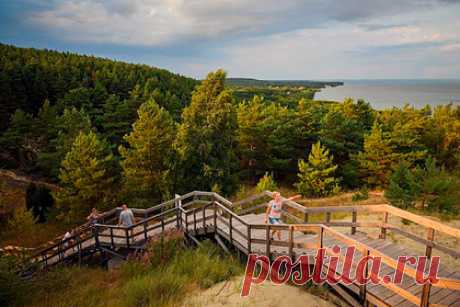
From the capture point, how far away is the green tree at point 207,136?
19.7 m

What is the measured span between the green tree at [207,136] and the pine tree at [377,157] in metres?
13.6

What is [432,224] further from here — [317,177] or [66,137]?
[66,137]

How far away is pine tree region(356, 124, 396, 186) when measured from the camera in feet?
87.9

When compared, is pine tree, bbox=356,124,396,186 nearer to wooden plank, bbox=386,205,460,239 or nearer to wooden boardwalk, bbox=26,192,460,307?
wooden boardwalk, bbox=26,192,460,307

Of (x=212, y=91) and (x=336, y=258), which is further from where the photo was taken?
(x=212, y=91)

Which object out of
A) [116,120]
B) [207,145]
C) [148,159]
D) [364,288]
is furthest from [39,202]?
[364,288]

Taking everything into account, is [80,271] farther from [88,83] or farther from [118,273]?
[88,83]

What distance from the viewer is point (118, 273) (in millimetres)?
7723

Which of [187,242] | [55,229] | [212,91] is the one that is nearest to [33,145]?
[55,229]

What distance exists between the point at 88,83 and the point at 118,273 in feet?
163

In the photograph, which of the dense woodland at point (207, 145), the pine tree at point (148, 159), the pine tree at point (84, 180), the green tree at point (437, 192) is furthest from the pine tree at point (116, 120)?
the green tree at point (437, 192)

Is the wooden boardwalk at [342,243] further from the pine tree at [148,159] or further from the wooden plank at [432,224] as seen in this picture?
the pine tree at [148,159]

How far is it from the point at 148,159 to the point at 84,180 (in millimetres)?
4184

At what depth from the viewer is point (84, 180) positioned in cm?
1973
